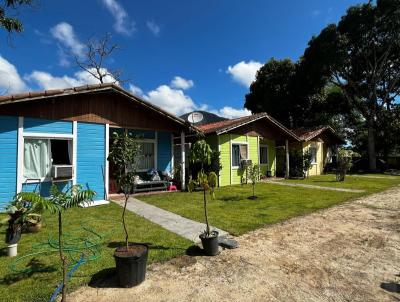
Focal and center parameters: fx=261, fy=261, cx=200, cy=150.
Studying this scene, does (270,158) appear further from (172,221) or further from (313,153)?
(172,221)

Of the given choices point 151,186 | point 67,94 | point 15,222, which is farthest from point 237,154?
point 15,222

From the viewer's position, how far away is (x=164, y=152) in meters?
12.3

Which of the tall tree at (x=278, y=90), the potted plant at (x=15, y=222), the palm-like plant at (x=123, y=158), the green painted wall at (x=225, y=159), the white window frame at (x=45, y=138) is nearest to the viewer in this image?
the palm-like plant at (x=123, y=158)

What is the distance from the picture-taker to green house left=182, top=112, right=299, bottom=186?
46.8 feet

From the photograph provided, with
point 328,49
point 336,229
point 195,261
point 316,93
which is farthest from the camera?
point 316,93

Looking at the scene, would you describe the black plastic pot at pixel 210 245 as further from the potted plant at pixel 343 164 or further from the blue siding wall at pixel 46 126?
the potted plant at pixel 343 164

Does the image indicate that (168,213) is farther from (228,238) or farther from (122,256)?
(122,256)

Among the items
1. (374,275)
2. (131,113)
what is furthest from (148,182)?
(374,275)

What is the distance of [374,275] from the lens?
3.92 meters

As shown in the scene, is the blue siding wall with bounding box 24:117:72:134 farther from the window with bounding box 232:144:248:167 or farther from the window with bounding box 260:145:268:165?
the window with bounding box 260:145:268:165

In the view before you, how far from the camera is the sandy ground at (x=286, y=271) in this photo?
3.42 m

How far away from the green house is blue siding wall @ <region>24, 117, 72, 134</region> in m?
6.09

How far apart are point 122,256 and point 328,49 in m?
23.7

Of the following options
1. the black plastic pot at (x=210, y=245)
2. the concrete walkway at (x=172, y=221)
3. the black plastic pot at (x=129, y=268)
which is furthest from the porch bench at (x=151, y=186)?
the black plastic pot at (x=129, y=268)
